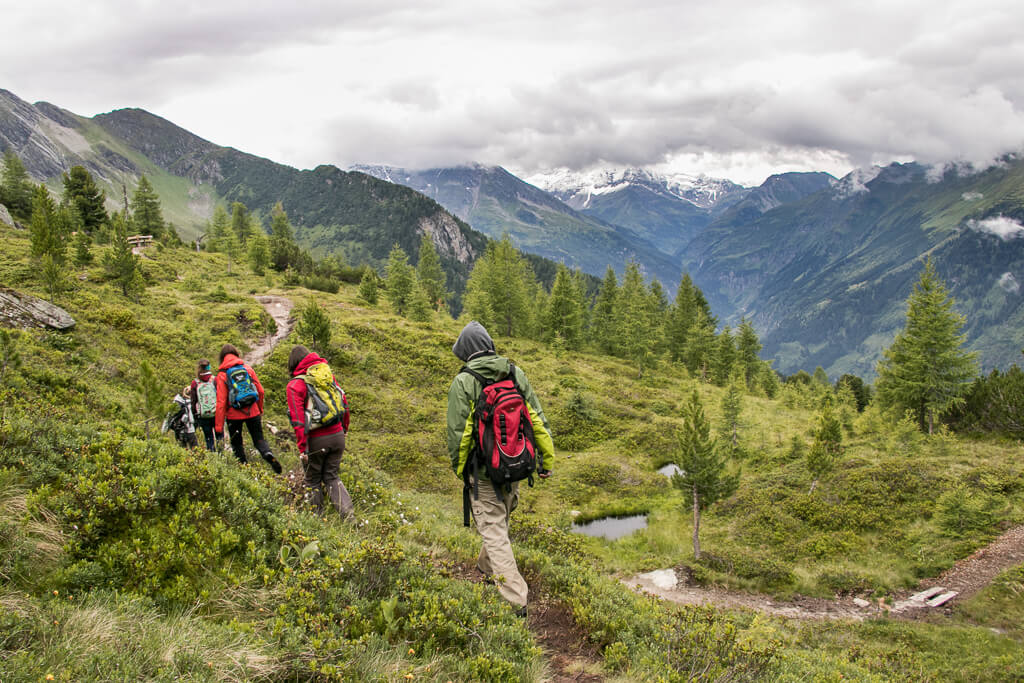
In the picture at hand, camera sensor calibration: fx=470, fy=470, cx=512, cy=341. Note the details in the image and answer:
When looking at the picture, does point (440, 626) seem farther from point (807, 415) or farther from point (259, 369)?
point (807, 415)

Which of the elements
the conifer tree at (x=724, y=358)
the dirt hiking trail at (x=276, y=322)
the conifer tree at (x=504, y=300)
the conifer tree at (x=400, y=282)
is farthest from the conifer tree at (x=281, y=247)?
the conifer tree at (x=724, y=358)

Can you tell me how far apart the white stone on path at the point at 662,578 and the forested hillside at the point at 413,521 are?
0.59 metres

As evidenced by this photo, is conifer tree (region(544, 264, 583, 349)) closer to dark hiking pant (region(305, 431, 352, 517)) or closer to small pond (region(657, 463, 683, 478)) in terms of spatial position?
small pond (region(657, 463, 683, 478))

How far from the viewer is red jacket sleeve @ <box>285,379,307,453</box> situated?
23.3ft

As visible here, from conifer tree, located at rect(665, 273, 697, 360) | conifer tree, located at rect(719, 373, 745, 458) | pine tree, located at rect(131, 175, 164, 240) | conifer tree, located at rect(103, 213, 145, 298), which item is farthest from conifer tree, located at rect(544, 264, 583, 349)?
pine tree, located at rect(131, 175, 164, 240)

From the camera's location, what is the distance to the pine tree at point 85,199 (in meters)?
43.4

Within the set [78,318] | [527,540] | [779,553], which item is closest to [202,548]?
[527,540]

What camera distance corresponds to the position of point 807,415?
4272 cm

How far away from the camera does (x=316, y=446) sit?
7.37 meters

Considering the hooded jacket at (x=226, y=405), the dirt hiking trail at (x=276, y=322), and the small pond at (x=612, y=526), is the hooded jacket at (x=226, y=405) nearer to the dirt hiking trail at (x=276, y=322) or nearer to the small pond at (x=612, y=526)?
the dirt hiking trail at (x=276, y=322)

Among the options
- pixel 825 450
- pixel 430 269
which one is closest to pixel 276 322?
pixel 825 450

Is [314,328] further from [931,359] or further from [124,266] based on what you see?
[931,359]

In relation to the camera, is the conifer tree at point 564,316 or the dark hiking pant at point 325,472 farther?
the conifer tree at point 564,316

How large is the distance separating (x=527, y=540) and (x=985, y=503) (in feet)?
62.5
